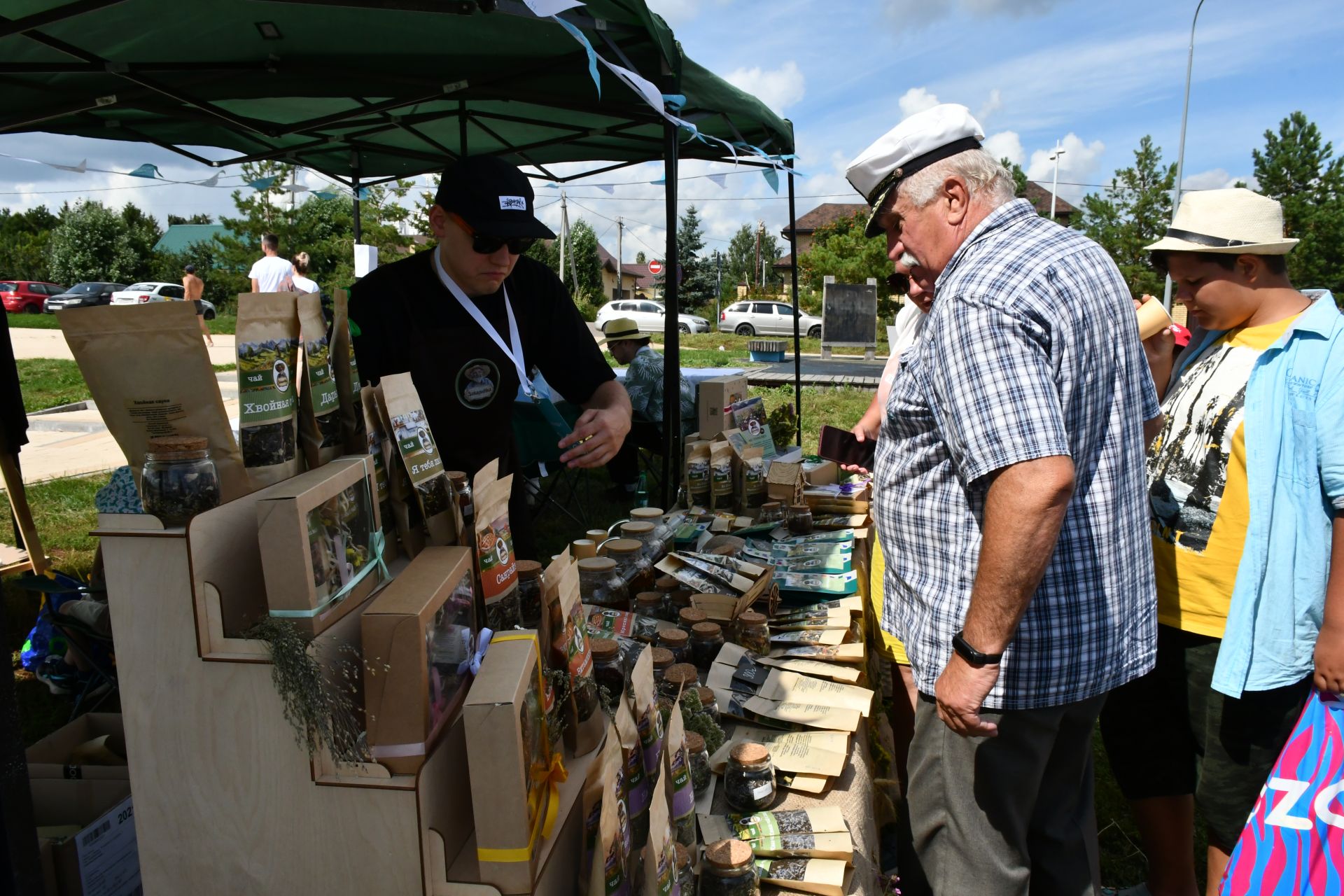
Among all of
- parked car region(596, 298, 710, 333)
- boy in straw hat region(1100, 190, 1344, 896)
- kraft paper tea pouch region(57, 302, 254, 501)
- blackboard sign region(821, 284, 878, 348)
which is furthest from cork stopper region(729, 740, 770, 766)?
parked car region(596, 298, 710, 333)

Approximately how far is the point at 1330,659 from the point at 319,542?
2115 millimetres

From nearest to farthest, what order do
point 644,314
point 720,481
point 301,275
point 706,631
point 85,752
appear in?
point 85,752, point 706,631, point 720,481, point 301,275, point 644,314

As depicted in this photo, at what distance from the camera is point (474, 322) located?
2248 millimetres

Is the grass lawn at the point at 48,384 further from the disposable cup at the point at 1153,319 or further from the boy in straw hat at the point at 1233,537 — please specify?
the boy in straw hat at the point at 1233,537

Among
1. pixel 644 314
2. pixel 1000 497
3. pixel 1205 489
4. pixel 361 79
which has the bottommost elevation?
pixel 1205 489

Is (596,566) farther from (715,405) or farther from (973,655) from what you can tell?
(715,405)

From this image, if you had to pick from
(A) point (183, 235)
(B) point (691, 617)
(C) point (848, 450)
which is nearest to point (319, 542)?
(B) point (691, 617)

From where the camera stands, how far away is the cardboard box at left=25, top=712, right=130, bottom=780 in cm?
191

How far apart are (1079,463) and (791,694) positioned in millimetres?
938

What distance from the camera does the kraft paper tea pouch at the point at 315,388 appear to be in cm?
121

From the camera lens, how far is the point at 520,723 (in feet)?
3.39

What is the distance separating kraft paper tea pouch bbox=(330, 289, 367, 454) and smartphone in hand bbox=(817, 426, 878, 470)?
1.63m

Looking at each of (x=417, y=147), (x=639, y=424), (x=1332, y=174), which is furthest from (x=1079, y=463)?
(x=1332, y=174)

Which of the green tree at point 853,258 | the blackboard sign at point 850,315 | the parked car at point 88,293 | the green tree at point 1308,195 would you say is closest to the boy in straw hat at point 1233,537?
the blackboard sign at point 850,315
